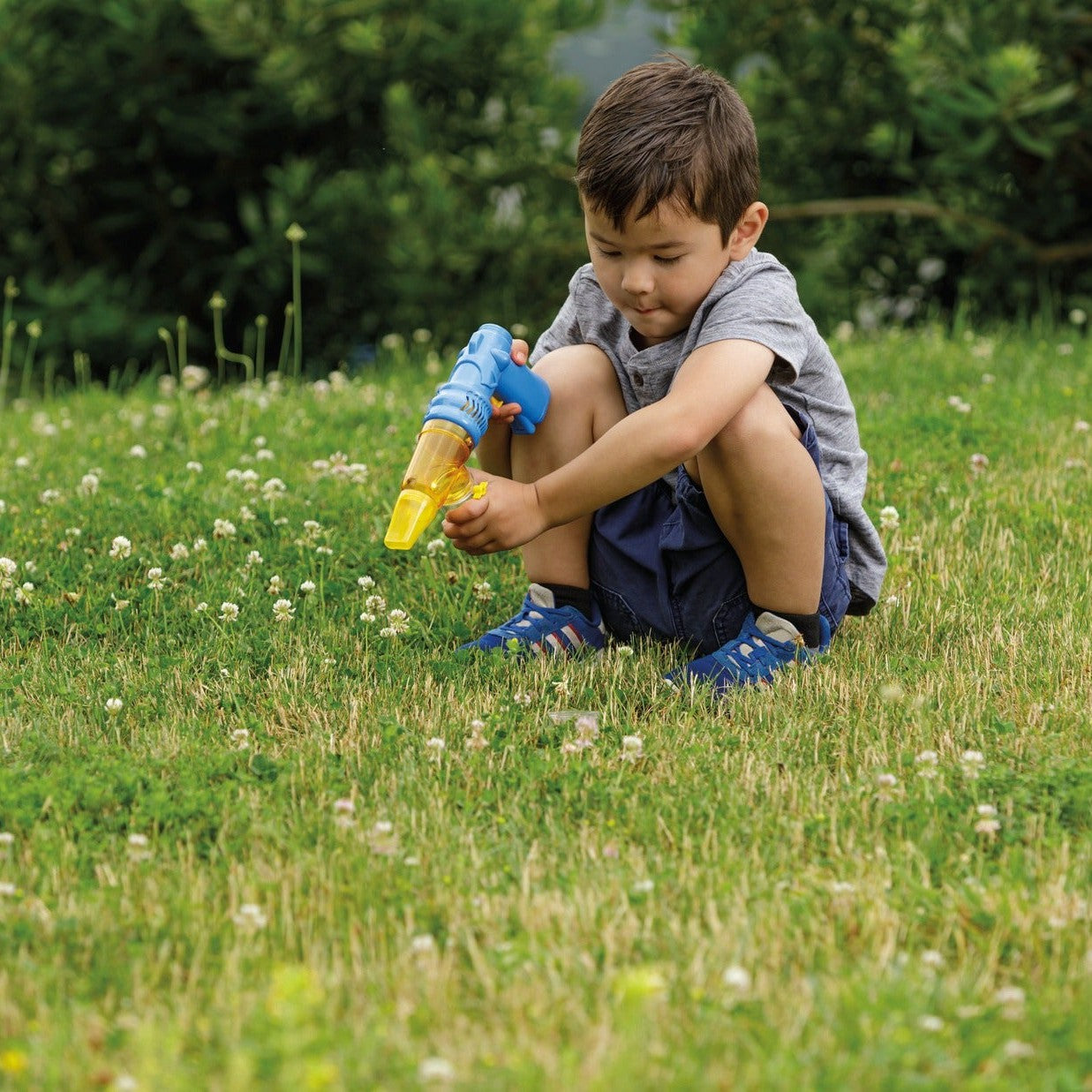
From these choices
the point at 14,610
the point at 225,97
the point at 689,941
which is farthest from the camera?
the point at 225,97

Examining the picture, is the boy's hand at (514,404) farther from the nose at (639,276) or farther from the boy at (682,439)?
the nose at (639,276)

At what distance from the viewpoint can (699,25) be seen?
7.57 m

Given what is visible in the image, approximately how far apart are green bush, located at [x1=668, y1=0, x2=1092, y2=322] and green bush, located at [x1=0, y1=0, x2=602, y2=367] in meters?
1.19

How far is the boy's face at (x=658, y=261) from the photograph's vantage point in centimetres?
329

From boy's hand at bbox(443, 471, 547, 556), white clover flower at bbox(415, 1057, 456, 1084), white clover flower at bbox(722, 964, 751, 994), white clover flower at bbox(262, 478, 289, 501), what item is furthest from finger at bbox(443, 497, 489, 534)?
white clover flower at bbox(262, 478, 289, 501)

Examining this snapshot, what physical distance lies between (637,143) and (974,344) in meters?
4.22

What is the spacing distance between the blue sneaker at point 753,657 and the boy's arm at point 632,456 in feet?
1.70

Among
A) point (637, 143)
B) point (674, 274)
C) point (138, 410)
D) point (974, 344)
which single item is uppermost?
point (637, 143)

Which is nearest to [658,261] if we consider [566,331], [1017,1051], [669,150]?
[669,150]

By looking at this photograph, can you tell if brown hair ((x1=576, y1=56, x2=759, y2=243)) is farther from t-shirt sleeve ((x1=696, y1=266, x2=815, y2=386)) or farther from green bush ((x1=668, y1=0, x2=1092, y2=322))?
green bush ((x1=668, y1=0, x2=1092, y2=322))

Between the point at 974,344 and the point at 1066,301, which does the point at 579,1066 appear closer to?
the point at 974,344

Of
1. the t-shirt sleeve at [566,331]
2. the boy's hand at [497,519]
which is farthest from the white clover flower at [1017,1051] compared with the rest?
the t-shirt sleeve at [566,331]

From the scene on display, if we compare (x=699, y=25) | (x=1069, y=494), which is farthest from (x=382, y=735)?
(x=699, y=25)

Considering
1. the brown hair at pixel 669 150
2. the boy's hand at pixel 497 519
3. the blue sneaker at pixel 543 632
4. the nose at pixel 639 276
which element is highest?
the brown hair at pixel 669 150
